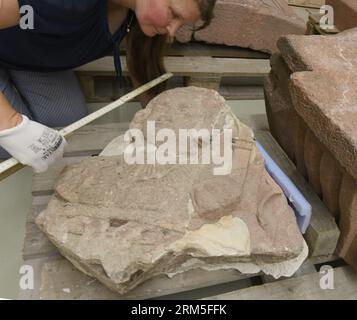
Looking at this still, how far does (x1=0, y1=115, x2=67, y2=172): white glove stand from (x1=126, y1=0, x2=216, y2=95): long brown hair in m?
0.58

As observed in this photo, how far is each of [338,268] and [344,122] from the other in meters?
0.52

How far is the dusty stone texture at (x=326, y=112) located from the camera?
1115 millimetres

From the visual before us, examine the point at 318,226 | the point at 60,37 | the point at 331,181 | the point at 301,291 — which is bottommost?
the point at 301,291

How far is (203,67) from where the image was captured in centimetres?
204

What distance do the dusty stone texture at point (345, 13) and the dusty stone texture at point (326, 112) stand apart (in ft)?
1.94

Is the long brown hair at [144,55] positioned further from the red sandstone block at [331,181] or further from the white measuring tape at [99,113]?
the red sandstone block at [331,181]

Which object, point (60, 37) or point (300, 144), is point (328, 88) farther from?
point (60, 37)

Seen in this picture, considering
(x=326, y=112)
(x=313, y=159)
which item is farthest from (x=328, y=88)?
(x=313, y=159)

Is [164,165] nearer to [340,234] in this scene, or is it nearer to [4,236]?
[340,234]

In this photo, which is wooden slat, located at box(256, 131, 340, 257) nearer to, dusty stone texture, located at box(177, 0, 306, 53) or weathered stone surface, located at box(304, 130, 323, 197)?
weathered stone surface, located at box(304, 130, 323, 197)

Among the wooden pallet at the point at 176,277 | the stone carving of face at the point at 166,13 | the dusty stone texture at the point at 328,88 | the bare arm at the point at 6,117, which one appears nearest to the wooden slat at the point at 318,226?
the wooden pallet at the point at 176,277

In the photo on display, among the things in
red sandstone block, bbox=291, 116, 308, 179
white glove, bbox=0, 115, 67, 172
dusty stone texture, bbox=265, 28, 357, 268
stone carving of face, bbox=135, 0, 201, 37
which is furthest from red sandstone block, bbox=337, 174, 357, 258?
white glove, bbox=0, 115, 67, 172

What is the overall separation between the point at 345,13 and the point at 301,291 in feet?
4.96

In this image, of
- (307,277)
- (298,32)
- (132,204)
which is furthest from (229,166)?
(298,32)
